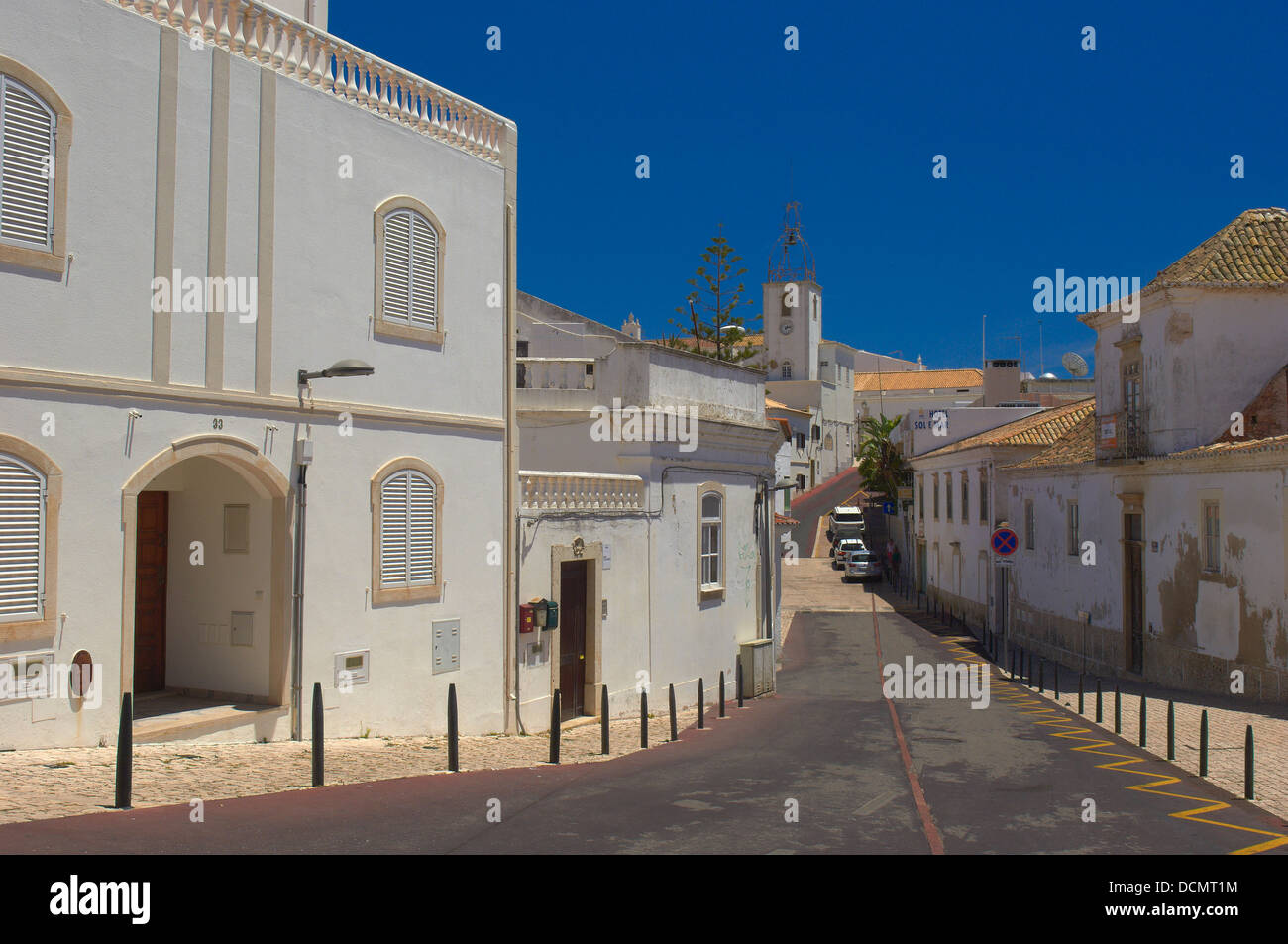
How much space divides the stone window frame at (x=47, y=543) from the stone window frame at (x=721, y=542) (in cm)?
1235

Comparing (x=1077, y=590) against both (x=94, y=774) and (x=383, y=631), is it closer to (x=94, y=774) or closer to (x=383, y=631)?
(x=383, y=631)

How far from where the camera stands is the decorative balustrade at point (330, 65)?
11164 mm

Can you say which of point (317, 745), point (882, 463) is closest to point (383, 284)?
point (317, 745)

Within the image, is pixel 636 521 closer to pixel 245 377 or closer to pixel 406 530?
pixel 406 530

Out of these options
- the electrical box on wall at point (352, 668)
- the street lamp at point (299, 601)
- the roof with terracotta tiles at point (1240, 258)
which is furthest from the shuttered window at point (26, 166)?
the roof with terracotta tiles at point (1240, 258)

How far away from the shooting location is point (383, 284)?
1335 cm

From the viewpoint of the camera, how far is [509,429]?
15484mm

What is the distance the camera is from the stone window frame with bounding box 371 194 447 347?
1324cm

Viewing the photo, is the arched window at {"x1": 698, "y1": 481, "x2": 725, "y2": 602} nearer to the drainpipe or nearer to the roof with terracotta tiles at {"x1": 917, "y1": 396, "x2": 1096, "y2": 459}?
the drainpipe

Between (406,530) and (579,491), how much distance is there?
390cm

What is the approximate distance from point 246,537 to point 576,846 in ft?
20.4

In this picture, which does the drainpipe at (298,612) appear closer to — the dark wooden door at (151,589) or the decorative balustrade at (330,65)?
the dark wooden door at (151,589)

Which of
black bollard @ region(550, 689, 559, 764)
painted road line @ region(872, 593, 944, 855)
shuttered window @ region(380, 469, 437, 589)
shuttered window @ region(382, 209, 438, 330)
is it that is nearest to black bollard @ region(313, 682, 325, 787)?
black bollard @ region(550, 689, 559, 764)
